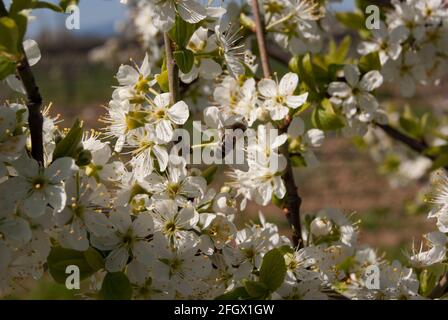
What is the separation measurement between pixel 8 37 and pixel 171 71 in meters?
0.37

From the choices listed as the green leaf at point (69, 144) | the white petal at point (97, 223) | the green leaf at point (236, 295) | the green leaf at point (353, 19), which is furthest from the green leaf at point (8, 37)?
the green leaf at point (353, 19)

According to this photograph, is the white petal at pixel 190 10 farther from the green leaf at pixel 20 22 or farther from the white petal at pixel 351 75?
the white petal at pixel 351 75

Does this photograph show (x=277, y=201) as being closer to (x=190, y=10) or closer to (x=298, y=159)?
(x=298, y=159)

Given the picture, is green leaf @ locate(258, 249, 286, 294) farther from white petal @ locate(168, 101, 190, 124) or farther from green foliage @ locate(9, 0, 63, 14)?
green foliage @ locate(9, 0, 63, 14)

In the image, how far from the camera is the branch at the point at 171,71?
1.20 meters

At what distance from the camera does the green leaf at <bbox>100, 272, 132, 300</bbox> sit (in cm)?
100

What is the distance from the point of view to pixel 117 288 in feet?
3.29

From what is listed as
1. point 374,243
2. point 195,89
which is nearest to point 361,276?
point 195,89

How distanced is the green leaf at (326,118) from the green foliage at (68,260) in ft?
2.38

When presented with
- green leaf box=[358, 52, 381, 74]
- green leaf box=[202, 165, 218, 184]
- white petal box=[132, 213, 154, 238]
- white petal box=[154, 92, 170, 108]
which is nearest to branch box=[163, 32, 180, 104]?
white petal box=[154, 92, 170, 108]

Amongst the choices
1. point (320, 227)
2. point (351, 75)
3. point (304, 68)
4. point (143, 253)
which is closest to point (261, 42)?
point (304, 68)

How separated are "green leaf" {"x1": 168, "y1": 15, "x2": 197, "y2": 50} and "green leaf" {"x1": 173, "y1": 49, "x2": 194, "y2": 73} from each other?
19mm

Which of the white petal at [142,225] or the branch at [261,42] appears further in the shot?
the branch at [261,42]

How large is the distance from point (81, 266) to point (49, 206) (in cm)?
13
